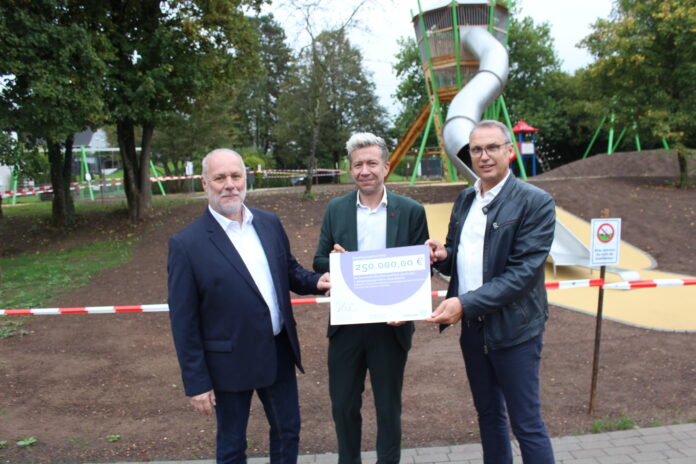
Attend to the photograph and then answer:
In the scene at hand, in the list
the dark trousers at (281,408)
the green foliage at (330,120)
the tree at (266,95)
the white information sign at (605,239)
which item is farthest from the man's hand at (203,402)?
the tree at (266,95)

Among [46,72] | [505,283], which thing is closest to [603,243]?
[505,283]

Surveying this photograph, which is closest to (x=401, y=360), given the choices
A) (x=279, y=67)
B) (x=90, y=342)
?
(x=90, y=342)

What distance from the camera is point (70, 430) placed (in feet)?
13.5

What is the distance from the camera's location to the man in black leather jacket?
2.54 m

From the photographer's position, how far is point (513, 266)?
2568 millimetres

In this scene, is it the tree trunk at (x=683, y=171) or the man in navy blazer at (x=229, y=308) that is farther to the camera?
the tree trunk at (x=683, y=171)

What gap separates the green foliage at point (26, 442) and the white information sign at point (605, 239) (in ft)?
15.7

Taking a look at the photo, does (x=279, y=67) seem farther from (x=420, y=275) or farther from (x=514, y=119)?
(x=420, y=275)

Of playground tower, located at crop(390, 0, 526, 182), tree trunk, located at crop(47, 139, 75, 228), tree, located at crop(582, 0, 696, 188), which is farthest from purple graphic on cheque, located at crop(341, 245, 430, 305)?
tree, located at crop(582, 0, 696, 188)

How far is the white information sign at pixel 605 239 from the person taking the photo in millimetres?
4125

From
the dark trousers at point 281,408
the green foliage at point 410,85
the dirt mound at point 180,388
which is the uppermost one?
the green foliage at point 410,85

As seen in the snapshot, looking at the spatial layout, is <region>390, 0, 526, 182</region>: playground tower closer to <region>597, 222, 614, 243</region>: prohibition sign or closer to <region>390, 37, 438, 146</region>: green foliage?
<region>597, 222, 614, 243</region>: prohibition sign

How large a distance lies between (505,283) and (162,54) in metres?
11.9

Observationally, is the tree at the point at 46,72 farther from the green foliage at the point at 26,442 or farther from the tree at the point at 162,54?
the green foliage at the point at 26,442
